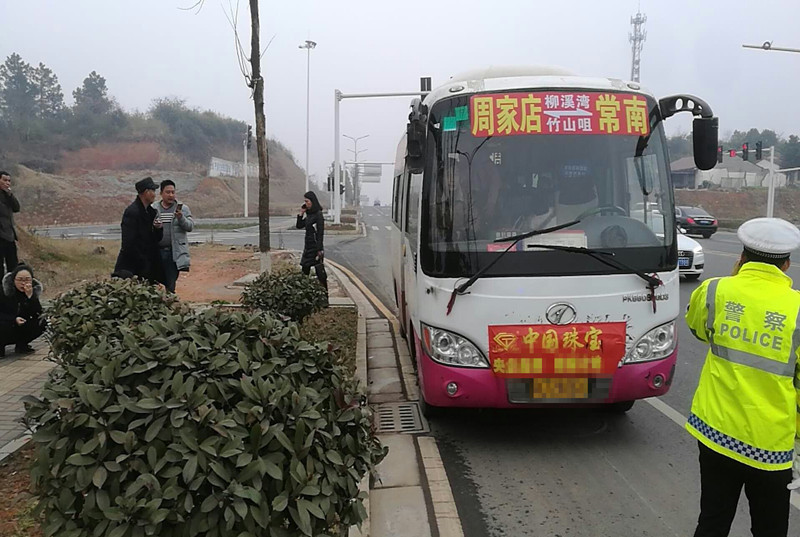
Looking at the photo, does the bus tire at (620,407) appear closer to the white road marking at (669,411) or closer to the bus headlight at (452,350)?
the white road marking at (669,411)

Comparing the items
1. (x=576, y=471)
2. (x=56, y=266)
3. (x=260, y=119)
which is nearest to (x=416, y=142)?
(x=576, y=471)

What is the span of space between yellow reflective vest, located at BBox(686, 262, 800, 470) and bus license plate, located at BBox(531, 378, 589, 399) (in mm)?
1592

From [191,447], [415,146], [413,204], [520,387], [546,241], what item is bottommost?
[520,387]

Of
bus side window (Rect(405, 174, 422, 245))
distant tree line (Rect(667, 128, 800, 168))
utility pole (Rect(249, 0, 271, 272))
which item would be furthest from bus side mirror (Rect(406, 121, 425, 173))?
distant tree line (Rect(667, 128, 800, 168))

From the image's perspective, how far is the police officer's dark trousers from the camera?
8.89ft

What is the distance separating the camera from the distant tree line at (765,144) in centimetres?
7688

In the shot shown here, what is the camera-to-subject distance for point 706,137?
496 centimetres

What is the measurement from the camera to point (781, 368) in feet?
8.70

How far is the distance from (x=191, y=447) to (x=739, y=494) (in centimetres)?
234

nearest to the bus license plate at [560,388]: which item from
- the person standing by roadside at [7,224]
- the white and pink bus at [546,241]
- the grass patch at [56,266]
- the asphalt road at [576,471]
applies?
the white and pink bus at [546,241]

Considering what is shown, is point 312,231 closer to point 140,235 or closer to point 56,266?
point 140,235

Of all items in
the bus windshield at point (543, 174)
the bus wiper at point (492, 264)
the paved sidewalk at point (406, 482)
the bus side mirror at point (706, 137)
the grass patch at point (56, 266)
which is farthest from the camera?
the grass patch at point (56, 266)

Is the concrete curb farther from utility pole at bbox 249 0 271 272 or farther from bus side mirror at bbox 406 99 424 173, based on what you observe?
utility pole at bbox 249 0 271 272

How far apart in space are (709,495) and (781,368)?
0.68 metres
